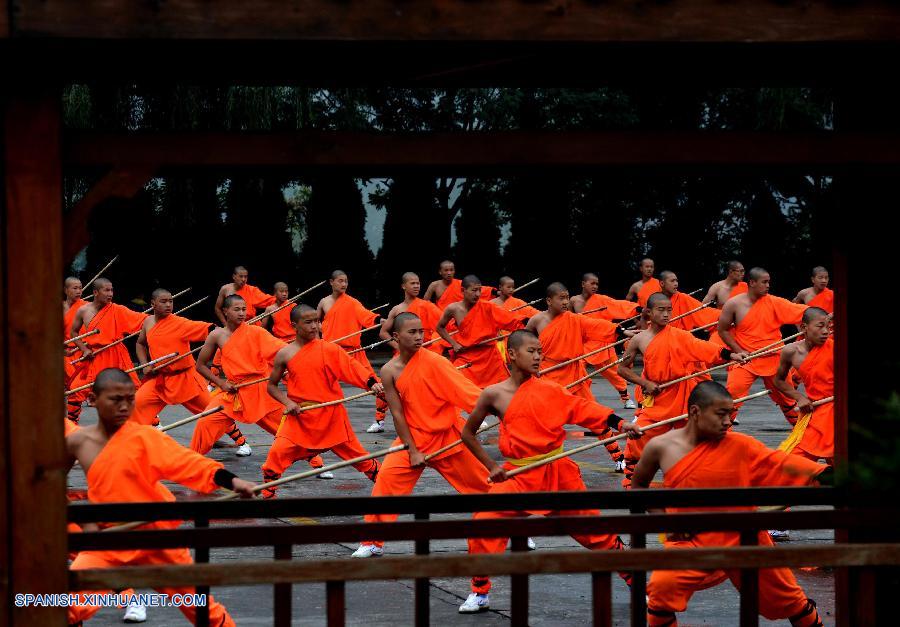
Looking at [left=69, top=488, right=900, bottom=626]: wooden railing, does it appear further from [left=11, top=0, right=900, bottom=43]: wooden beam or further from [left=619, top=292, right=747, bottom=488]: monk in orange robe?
[left=619, top=292, right=747, bottom=488]: monk in orange robe

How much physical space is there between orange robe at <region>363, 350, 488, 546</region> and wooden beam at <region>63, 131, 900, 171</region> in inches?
163

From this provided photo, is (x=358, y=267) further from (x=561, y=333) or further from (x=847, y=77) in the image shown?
(x=847, y=77)

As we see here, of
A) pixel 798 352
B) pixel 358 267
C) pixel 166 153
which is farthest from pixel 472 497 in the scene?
pixel 358 267

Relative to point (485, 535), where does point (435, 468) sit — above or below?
below

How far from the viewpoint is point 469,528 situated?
520 cm

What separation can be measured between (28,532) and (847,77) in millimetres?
3709

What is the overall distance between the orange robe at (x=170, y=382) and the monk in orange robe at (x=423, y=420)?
4840mm

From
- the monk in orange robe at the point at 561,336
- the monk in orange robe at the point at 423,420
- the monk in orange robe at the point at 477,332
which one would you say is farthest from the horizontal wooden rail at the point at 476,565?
the monk in orange robe at the point at 477,332

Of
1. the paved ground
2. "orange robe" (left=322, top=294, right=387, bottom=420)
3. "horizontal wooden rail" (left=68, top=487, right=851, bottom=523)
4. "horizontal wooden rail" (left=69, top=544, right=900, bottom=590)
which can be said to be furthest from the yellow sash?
"orange robe" (left=322, top=294, right=387, bottom=420)

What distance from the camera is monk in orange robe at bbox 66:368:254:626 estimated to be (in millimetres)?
6043

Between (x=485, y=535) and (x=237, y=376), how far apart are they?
25.1 ft

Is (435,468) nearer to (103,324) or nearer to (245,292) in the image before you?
(103,324)

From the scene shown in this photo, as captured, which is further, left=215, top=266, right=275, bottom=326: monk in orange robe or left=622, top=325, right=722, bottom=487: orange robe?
left=215, top=266, right=275, bottom=326: monk in orange robe

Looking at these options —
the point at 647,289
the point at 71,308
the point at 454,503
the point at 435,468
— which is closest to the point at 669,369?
the point at 435,468
